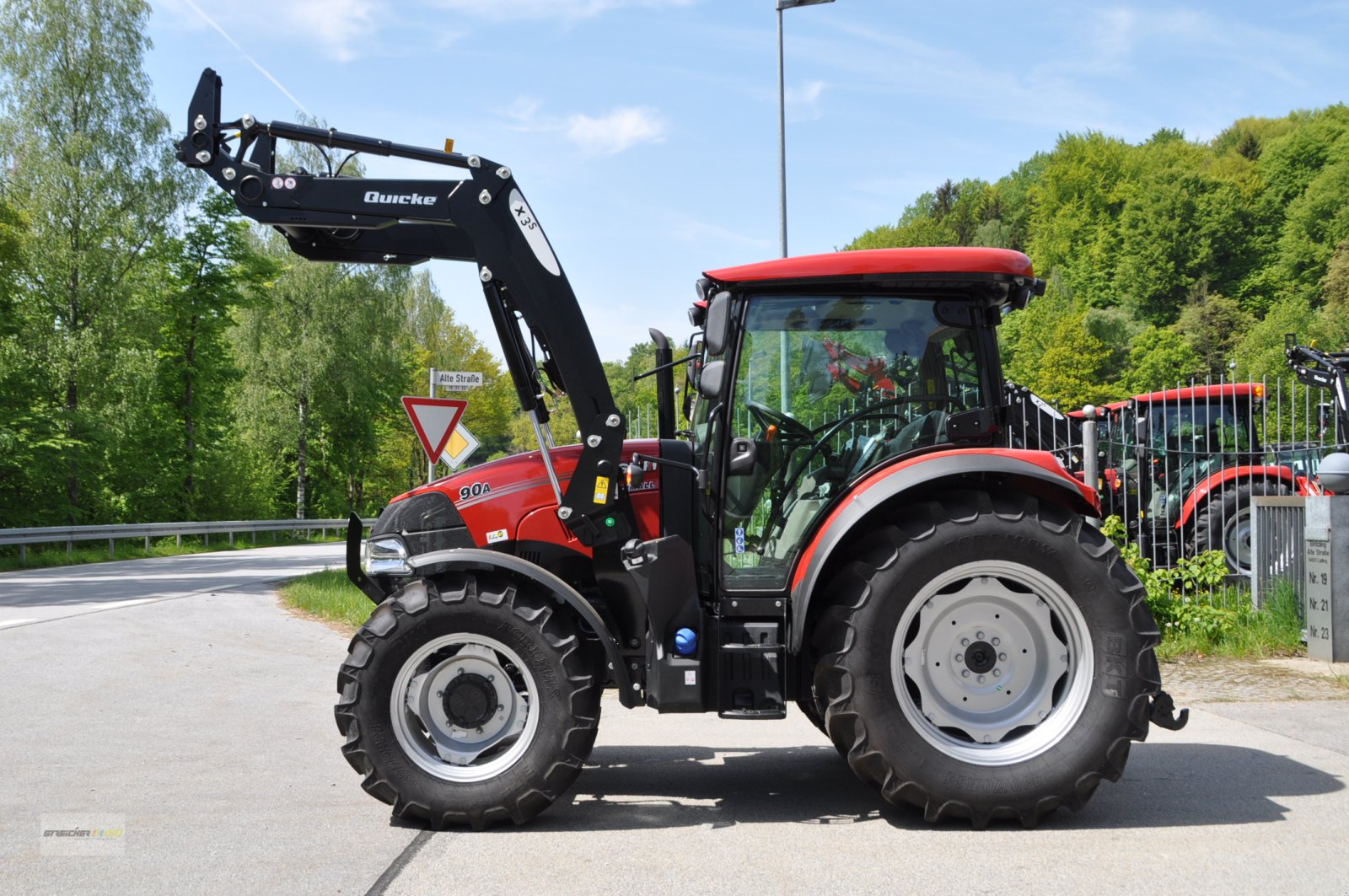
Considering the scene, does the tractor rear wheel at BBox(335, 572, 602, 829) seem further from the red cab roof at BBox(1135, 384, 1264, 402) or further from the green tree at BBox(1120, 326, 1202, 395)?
the green tree at BBox(1120, 326, 1202, 395)

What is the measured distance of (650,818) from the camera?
16.4 ft

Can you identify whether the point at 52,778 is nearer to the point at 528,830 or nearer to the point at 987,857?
the point at 528,830

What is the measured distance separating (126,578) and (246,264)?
689 inches

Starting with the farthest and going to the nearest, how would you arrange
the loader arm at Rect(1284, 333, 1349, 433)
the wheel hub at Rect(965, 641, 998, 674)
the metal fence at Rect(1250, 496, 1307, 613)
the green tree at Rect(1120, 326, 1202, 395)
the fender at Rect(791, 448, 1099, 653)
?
the green tree at Rect(1120, 326, 1202, 395) → the loader arm at Rect(1284, 333, 1349, 433) → the metal fence at Rect(1250, 496, 1307, 613) → the wheel hub at Rect(965, 641, 998, 674) → the fender at Rect(791, 448, 1099, 653)

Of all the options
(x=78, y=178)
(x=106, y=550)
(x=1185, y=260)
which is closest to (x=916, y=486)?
(x=106, y=550)

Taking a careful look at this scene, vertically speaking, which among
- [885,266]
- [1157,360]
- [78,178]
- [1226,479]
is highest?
[78,178]

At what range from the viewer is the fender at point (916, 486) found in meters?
4.83

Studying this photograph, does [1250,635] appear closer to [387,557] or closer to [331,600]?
[387,557]

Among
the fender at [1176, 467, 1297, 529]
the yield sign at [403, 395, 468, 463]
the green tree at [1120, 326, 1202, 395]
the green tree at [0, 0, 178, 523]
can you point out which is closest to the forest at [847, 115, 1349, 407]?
the green tree at [1120, 326, 1202, 395]

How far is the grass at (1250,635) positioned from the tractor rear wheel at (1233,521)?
188cm

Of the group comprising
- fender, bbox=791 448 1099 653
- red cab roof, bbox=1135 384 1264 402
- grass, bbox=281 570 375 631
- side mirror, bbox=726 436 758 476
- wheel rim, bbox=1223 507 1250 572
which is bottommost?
grass, bbox=281 570 375 631

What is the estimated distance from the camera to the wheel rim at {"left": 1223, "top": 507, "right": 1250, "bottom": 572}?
1147 centimetres

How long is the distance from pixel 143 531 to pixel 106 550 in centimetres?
144

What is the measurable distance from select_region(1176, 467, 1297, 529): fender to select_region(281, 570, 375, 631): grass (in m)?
8.48
